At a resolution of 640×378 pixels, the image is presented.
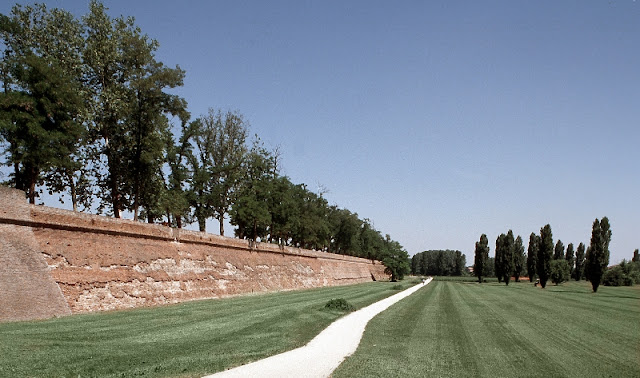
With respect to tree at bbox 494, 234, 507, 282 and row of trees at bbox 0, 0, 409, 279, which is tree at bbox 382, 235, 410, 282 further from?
row of trees at bbox 0, 0, 409, 279

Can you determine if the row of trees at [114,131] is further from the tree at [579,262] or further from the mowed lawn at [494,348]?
the tree at [579,262]

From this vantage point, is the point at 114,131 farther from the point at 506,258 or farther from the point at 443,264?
the point at 443,264

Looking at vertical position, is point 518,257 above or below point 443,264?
above

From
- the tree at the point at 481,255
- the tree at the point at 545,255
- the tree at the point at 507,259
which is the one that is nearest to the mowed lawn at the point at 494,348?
the tree at the point at 545,255

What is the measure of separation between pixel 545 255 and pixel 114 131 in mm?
58265

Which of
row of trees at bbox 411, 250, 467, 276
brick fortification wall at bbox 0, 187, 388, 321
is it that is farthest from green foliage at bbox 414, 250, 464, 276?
brick fortification wall at bbox 0, 187, 388, 321

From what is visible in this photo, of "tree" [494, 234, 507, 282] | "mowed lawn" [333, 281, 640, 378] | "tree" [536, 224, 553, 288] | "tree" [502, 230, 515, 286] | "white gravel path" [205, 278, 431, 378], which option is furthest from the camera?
"tree" [494, 234, 507, 282]

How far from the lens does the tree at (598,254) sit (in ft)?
159

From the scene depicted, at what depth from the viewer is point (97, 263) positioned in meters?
17.9

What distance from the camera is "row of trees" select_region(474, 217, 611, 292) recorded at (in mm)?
49281

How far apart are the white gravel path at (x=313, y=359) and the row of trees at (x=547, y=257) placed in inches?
1806

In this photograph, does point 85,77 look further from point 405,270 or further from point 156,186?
point 405,270

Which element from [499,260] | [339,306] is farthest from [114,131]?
[499,260]

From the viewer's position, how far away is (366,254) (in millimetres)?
93188
